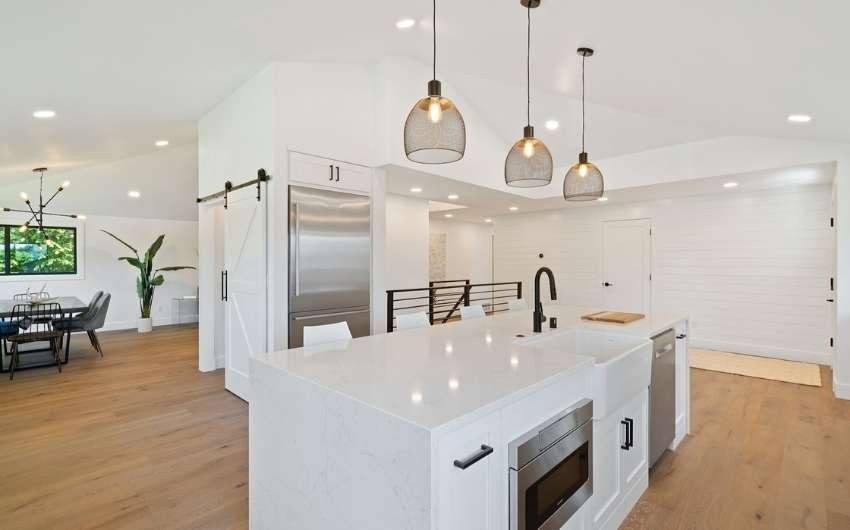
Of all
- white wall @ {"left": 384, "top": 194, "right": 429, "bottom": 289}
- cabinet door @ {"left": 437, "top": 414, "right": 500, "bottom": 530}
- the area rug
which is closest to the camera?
cabinet door @ {"left": 437, "top": 414, "right": 500, "bottom": 530}

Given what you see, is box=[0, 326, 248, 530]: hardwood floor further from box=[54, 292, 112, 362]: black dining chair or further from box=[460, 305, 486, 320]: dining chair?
box=[460, 305, 486, 320]: dining chair

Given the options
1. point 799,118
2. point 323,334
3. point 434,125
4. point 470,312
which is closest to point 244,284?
point 323,334

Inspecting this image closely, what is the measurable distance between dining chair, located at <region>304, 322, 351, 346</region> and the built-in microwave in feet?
4.12

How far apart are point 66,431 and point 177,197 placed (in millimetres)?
5764

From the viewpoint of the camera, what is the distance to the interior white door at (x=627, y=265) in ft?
22.7

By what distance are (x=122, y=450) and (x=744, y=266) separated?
7.46 meters

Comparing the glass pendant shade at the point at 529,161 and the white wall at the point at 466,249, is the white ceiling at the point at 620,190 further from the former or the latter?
the white wall at the point at 466,249

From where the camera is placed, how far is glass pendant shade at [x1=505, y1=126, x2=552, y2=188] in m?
2.61

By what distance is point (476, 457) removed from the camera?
1.17 meters

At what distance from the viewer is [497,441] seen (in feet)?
4.27

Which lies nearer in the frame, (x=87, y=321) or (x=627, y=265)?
(x=87, y=321)

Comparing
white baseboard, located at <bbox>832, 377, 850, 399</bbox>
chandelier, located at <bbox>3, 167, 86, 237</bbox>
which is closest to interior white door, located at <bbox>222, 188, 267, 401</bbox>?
chandelier, located at <bbox>3, 167, 86, 237</bbox>

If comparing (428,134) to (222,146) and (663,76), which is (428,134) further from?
(222,146)

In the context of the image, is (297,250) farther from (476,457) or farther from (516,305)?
(476,457)
